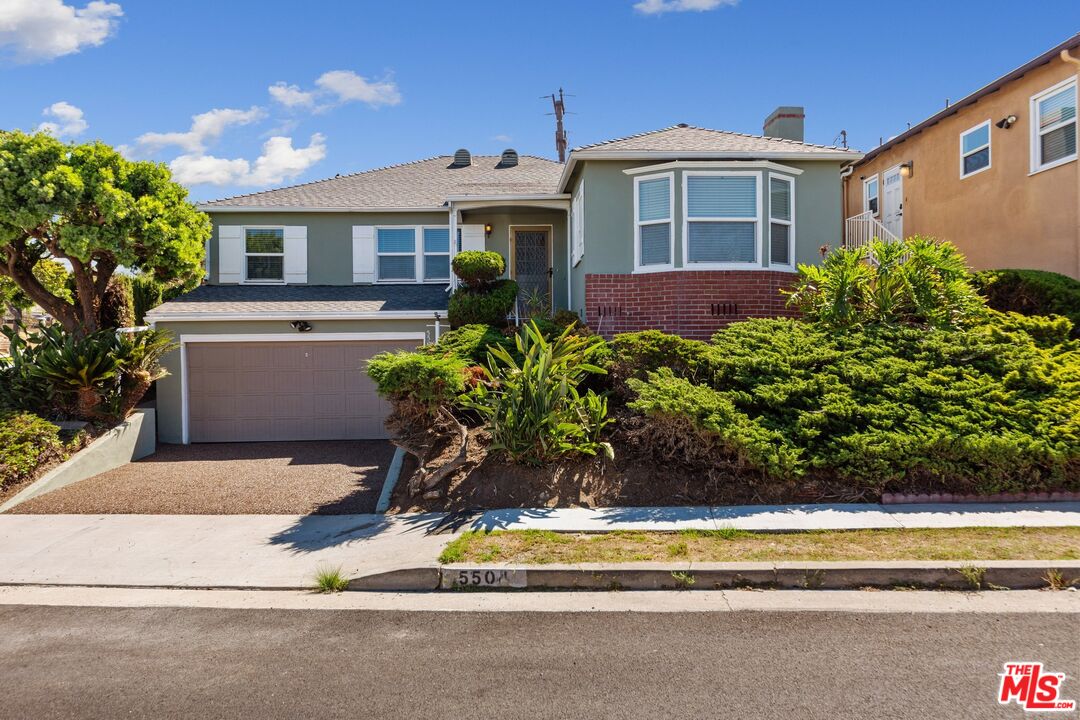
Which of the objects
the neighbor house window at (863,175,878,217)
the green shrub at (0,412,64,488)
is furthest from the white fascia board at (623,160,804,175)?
the green shrub at (0,412,64,488)

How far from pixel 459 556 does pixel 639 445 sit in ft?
10.7

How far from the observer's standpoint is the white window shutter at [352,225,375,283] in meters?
15.5

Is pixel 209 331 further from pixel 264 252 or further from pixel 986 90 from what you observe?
pixel 986 90

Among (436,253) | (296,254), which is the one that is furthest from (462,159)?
(296,254)

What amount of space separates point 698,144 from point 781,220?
208cm

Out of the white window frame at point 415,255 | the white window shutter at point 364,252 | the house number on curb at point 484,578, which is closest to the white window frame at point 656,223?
the white window frame at point 415,255

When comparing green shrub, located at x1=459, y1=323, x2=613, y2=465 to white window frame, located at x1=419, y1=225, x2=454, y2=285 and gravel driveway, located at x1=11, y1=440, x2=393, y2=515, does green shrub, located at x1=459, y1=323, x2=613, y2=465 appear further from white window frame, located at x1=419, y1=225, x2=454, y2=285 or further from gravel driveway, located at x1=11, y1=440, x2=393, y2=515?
white window frame, located at x1=419, y1=225, x2=454, y2=285

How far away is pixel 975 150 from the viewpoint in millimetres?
13930

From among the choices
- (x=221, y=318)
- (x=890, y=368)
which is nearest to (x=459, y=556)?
(x=890, y=368)

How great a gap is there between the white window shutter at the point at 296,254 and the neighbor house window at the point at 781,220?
10.4 m

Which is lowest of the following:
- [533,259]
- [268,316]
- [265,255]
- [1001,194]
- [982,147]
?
[268,316]

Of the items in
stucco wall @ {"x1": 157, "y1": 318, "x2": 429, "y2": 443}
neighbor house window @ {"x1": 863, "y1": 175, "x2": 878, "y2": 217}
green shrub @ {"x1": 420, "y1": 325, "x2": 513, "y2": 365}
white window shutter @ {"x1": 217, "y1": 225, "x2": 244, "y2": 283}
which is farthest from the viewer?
neighbor house window @ {"x1": 863, "y1": 175, "x2": 878, "y2": 217}

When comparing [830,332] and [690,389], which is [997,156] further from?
[690,389]

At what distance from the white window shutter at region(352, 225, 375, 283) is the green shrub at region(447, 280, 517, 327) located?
3.77m
